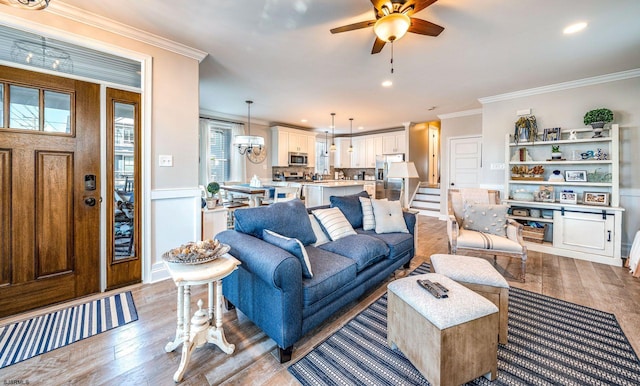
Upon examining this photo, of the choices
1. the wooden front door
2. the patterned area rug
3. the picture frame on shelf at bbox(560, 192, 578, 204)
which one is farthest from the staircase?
Result: the wooden front door

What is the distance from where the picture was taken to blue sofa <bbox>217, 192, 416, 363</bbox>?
1.51 meters

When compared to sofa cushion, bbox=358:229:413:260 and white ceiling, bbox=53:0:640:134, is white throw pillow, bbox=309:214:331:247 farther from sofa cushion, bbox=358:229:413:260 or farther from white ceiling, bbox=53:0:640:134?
white ceiling, bbox=53:0:640:134

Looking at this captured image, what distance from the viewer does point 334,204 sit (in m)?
3.12

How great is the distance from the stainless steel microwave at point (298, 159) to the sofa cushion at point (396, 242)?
4.51 metres

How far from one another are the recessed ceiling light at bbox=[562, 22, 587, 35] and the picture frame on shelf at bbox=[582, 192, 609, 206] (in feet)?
7.95

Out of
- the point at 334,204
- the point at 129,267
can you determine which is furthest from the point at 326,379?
the point at 129,267

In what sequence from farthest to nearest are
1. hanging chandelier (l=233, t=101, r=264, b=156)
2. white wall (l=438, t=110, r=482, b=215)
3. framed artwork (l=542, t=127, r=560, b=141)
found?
white wall (l=438, t=110, r=482, b=215) < hanging chandelier (l=233, t=101, r=264, b=156) < framed artwork (l=542, t=127, r=560, b=141)

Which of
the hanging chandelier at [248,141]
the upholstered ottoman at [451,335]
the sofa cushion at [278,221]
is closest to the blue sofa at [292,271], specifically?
the sofa cushion at [278,221]

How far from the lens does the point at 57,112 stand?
219cm

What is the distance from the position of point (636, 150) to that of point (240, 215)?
5.27 m

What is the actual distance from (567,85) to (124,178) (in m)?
6.12

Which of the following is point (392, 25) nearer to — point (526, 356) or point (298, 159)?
point (526, 356)

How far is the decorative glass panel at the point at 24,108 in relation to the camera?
6.59ft

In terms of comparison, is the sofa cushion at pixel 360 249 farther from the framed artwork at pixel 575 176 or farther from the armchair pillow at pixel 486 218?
the framed artwork at pixel 575 176
